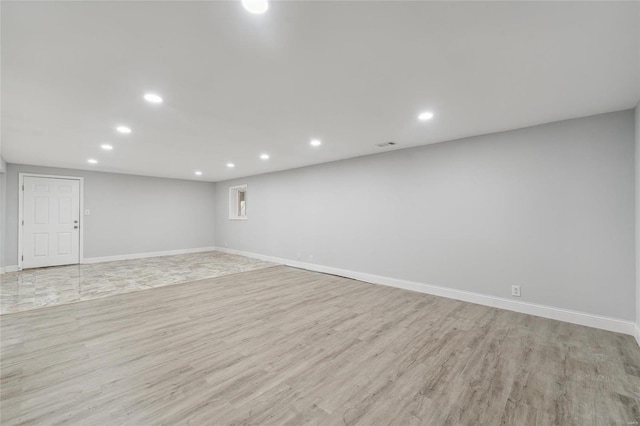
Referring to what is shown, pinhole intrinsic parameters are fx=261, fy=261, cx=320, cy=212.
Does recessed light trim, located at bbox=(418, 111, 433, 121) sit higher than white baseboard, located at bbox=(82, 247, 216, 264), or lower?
higher

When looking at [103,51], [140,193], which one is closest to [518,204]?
[103,51]

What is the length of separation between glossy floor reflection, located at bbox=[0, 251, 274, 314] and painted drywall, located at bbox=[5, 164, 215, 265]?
565mm

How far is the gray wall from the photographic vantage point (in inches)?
113

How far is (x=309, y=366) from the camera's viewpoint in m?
2.18

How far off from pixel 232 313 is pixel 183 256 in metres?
5.22

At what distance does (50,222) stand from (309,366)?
24.3ft

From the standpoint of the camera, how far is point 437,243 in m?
4.11

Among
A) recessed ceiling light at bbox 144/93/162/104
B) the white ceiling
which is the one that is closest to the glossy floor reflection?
the white ceiling

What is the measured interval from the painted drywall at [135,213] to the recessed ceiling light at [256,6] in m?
7.51

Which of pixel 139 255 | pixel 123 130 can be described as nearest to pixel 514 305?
pixel 123 130

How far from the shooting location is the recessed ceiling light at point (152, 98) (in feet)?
8.18

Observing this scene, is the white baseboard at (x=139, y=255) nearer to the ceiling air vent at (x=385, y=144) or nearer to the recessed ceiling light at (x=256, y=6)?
the ceiling air vent at (x=385, y=144)

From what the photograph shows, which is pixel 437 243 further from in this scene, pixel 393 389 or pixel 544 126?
pixel 393 389

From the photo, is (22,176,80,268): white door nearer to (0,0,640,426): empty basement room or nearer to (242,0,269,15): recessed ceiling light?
(0,0,640,426): empty basement room
